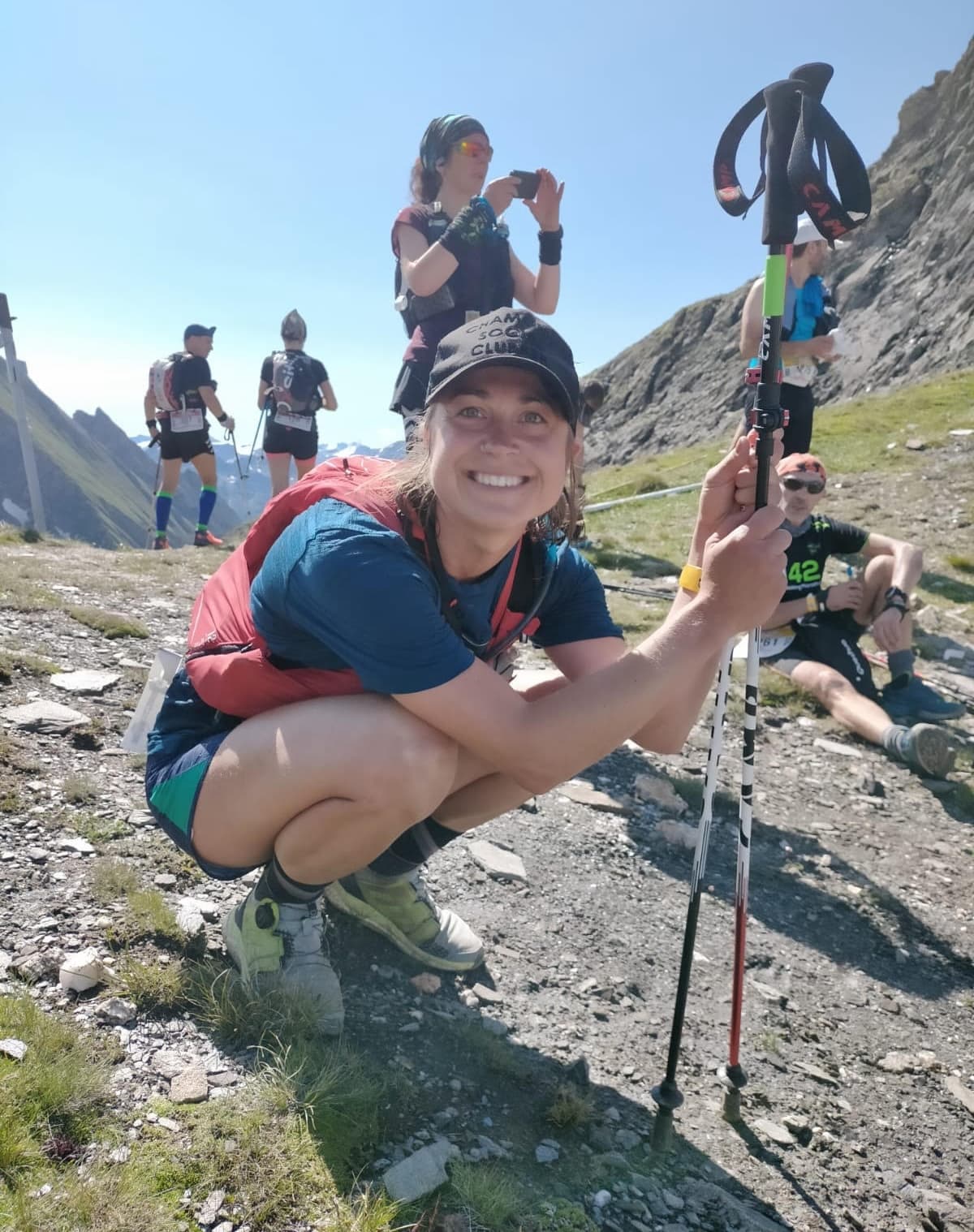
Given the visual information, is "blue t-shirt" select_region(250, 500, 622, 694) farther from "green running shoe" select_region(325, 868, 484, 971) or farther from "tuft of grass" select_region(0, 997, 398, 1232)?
"tuft of grass" select_region(0, 997, 398, 1232)

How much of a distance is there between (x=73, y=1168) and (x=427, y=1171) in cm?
84

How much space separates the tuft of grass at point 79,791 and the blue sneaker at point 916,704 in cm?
557

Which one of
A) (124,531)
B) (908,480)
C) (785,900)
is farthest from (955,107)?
(124,531)

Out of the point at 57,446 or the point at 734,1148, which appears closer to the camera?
the point at 734,1148

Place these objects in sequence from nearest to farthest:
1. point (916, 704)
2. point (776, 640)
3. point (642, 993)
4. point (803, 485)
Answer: point (642, 993)
point (803, 485)
point (916, 704)
point (776, 640)

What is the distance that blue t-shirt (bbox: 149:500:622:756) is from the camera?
2.29 m

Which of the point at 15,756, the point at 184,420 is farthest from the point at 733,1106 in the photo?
the point at 184,420

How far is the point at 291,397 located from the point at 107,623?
5.84 metres

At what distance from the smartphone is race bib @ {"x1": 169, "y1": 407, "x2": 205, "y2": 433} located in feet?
25.5

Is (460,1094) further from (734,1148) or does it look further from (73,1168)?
(73,1168)

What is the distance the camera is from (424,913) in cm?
318

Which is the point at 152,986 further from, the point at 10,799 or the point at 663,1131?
the point at 663,1131

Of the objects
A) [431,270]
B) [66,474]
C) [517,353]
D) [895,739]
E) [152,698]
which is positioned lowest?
[895,739]

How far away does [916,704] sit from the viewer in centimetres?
646
